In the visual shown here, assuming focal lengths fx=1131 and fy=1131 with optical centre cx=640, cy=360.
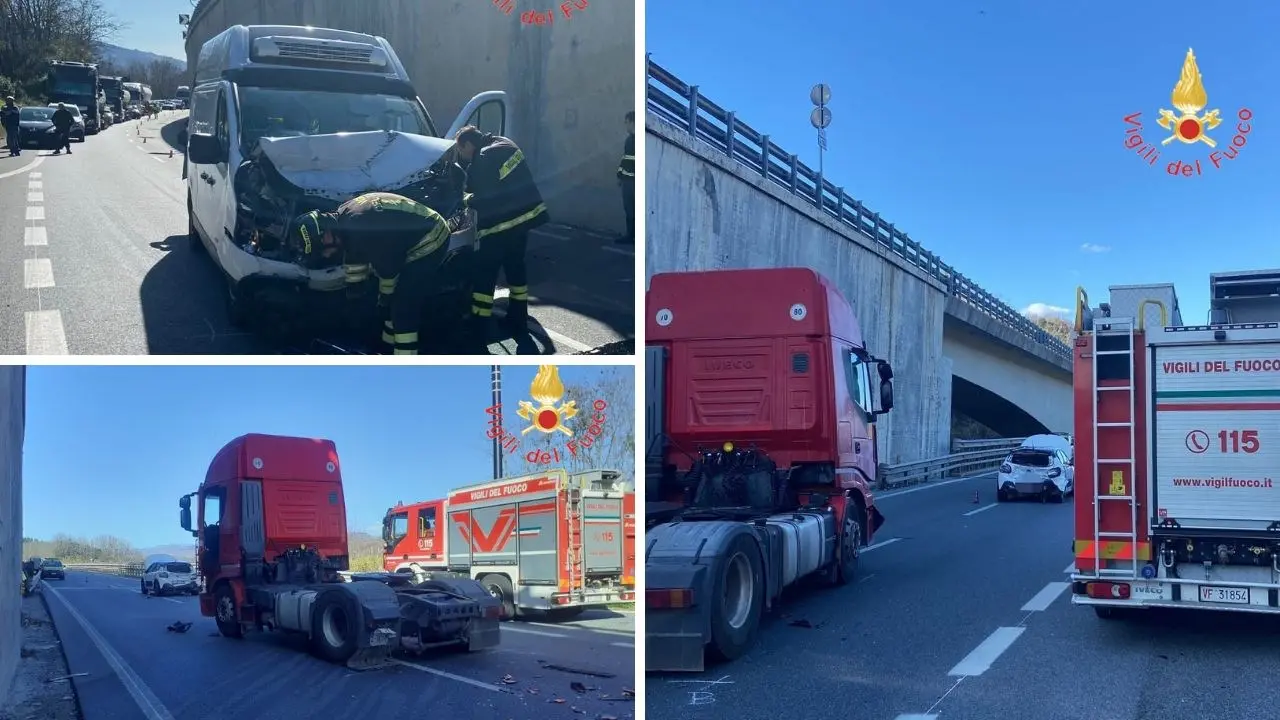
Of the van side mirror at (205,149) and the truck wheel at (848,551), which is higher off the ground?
the van side mirror at (205,149)

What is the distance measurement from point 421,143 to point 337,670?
2682 millimetres

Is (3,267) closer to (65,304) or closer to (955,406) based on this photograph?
(65,304)

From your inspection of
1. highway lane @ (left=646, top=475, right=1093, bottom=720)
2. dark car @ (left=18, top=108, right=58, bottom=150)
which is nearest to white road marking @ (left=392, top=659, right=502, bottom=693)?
highway lane @ (left=646, top=475, right=1093, bottom=720)

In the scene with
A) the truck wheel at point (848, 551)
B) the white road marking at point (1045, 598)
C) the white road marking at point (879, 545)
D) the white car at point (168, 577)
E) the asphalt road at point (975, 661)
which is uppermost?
the white car at point (168, 577)

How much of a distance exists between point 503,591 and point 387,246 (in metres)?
1.95

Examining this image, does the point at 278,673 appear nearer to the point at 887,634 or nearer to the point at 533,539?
the point at 533,539

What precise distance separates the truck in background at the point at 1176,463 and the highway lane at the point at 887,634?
1.35 meters

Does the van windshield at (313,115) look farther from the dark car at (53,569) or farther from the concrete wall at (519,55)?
the dark car at (53,569)

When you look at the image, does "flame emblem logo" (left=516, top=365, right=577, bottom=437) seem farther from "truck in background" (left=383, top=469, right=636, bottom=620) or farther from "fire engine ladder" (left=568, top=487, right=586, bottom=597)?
"fire engine ladder" (left=568, top=487, right=586, bottom=597)

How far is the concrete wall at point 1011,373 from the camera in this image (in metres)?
37.8

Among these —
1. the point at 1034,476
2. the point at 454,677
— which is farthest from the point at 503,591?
the point at 1034,476

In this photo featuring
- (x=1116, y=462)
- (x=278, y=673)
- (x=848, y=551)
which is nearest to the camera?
(x=278, y=673)

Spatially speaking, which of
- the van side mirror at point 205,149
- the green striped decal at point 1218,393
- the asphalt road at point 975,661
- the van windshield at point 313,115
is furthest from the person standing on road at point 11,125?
the green striped decal at point 1218,393

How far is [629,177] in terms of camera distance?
600cm
